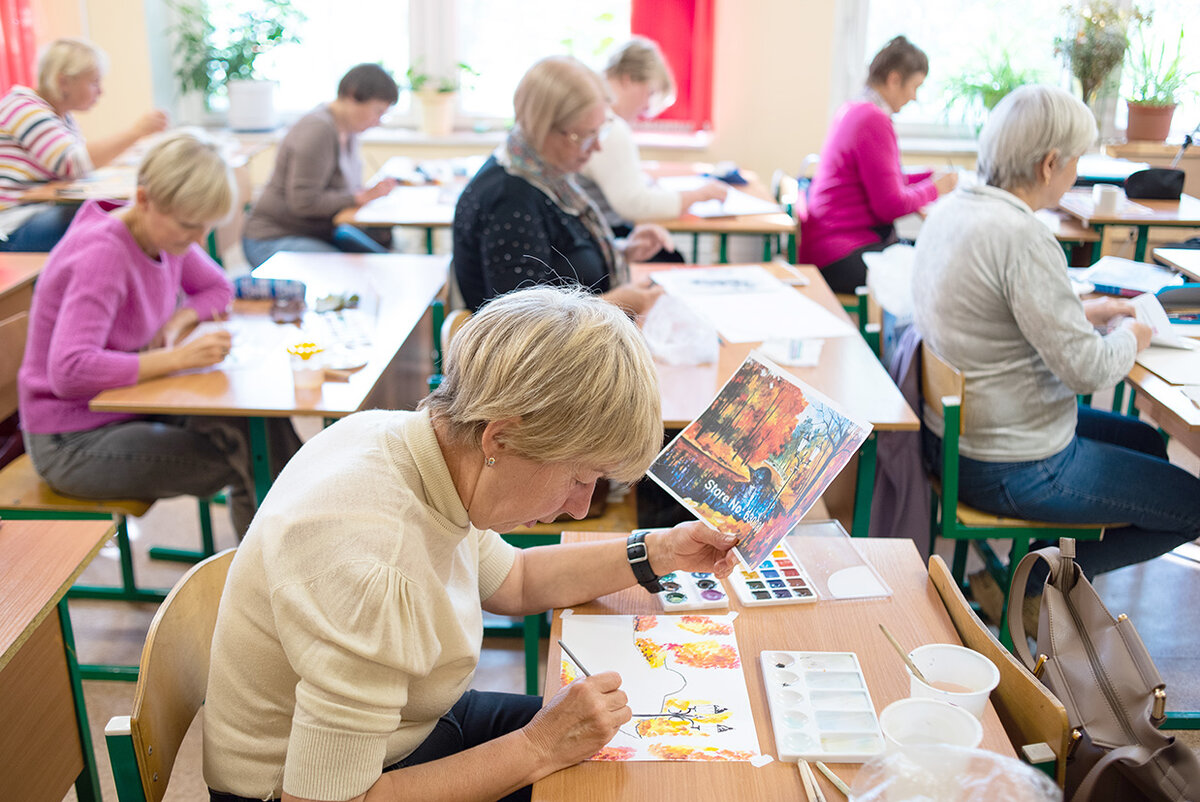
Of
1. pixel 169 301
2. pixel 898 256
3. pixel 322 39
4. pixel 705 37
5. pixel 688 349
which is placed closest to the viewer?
pixel 688 349

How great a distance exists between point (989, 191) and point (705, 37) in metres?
3.70

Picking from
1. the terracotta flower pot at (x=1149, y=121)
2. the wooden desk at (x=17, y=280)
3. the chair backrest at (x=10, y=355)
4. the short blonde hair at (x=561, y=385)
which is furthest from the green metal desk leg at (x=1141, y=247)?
the chair backrest at (x=10, y=355)

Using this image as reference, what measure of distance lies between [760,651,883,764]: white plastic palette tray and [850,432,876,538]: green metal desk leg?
942 millimetres

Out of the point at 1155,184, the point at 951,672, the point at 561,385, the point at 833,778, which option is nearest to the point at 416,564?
the point at 561,385

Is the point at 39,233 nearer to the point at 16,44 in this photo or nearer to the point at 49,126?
the point at 49,126

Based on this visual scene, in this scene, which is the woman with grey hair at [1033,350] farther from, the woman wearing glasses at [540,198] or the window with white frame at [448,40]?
the window with white frame at [448,40]

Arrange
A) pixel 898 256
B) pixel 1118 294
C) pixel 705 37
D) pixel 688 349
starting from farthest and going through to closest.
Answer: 1. pixel 705 37
2. pixel 898 256
3. pixel 1118 294
4. pixel 688 349

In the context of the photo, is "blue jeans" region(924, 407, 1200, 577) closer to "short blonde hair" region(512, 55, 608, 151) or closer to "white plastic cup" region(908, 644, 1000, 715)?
"white plastic cup" region(908, 644, 1000, 715)

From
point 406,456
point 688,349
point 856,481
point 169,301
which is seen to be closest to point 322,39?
point 169,301

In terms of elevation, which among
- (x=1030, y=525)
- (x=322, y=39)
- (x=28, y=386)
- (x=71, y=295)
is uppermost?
(x=322, y=39)

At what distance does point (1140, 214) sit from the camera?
3723mm

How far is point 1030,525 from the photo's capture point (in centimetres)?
239

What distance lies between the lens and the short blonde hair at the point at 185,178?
2396 mm

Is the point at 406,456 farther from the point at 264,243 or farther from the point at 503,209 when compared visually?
the point at 264,243
